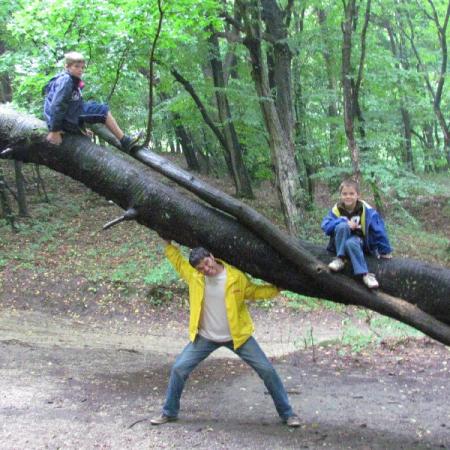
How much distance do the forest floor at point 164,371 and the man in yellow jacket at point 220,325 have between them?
26cm

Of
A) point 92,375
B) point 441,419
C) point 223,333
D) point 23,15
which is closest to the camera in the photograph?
point 223,333

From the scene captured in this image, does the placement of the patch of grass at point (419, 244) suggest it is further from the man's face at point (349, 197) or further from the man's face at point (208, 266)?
the man's face at point (208, 266)

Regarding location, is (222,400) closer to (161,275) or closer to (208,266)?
(208,266)

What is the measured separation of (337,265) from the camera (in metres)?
3.75

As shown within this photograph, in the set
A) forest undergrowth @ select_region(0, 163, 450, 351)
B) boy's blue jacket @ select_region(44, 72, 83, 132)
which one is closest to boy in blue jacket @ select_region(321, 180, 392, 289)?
boy's blue jacket @ select_region(44, 72, 83, 132)

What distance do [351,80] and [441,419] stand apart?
12278 mm

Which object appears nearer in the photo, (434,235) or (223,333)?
(223,333)

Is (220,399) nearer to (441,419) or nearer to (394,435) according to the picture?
(394,435)

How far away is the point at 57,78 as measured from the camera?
454 cm

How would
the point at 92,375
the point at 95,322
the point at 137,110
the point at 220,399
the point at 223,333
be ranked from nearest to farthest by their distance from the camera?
the point at 223,333 → the point at 220,399 → the point at 92,375 → the point at 95,322 → the point at 137,110

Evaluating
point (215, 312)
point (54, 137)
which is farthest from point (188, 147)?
point (215, 312)

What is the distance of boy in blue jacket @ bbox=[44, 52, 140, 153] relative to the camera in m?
4.35

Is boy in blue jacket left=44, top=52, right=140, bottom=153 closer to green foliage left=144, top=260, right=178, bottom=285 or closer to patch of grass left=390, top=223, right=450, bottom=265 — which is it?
green foliage left=144, top=260, right=178, bottom=285

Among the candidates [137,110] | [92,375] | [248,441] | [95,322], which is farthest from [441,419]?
[137,110]
